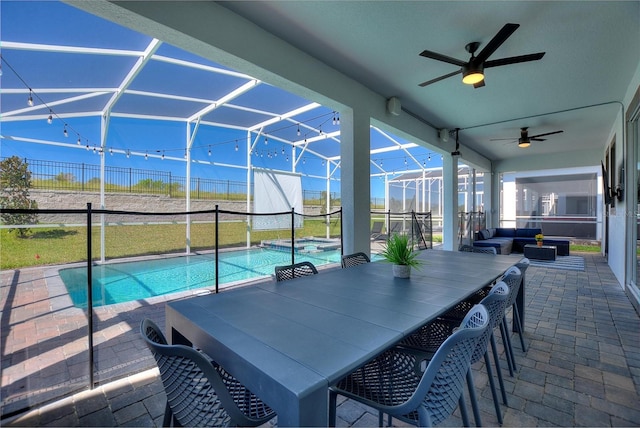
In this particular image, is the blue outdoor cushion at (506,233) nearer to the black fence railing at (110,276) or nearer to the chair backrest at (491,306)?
the black fence railing at (110,276)

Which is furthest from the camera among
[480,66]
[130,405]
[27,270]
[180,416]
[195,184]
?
[195,184]

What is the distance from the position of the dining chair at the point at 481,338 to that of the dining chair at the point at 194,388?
856 millimetres

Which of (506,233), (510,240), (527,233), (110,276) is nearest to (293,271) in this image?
(110,276)

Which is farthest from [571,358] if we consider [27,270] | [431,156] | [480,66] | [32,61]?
[27,270]

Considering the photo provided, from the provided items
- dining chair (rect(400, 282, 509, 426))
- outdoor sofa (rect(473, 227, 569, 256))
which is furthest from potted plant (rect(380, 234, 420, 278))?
outdoor sofa (rect(473, 227, 569, 256))

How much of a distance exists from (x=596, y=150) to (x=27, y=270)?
562 inches

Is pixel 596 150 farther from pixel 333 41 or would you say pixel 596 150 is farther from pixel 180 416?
Answer: pixel 180 416

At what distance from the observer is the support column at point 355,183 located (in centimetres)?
377

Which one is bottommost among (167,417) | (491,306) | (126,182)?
(167,417)

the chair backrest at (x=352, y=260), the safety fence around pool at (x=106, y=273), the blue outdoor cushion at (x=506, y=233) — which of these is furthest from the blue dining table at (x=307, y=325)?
the blue outdoor cushion at (x=506, y=233)

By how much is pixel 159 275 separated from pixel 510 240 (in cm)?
941

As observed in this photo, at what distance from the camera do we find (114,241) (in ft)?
23.9

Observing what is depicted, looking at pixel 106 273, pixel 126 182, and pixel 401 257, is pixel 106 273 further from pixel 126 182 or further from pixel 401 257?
pixel 401 257

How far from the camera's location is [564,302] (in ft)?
12.8
